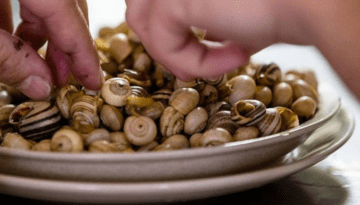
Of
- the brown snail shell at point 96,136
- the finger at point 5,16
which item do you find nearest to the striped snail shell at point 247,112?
the brown snail shell at point 96,136

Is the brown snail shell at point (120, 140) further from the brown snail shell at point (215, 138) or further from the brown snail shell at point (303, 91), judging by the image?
the brown snail shell at point (303, 91)

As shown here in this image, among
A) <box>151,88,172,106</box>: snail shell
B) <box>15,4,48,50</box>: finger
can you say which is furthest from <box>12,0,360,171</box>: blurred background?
<box>15,4,48,50</box>: finger

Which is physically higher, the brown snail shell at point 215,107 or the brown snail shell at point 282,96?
the brown snail shell at point 215,107

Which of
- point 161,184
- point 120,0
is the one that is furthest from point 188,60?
point 120,0

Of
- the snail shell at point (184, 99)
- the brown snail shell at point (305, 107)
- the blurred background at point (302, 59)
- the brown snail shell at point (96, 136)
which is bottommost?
the blurred background at point (302, 59)

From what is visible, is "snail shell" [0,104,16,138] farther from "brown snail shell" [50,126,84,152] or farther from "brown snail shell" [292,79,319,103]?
"brown snail shell" [292,79,319,103]

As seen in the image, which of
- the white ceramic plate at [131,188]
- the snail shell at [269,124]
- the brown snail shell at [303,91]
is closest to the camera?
the white ceramic plate at [131,188]

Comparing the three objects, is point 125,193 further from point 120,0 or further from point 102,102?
point 120,0

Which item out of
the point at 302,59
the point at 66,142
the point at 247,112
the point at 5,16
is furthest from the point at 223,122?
the point at 302,59
